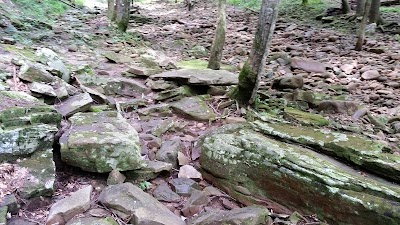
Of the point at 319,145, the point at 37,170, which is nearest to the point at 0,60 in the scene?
the point at 37,170

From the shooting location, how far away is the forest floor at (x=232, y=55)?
405 cm

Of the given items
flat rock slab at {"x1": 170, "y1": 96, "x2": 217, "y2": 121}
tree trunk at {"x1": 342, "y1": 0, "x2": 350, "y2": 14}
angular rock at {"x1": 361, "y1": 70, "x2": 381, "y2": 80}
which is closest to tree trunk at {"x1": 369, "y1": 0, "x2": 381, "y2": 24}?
tree trunk at {"x1": 342, "y1": 0, "x2": 350, "y2": 14}

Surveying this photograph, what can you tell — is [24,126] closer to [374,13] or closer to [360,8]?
[374,13]

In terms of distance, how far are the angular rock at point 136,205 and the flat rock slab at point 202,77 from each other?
145 inches

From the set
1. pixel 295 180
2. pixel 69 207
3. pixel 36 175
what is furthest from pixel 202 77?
pixel 69 207

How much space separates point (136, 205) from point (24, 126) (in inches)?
63.1

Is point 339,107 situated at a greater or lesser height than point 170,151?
greater

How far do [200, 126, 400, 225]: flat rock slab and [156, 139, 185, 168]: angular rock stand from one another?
421 millimetres

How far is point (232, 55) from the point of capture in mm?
11172

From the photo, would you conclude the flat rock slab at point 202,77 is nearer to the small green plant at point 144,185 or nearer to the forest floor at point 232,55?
the forest floor at point 232,55

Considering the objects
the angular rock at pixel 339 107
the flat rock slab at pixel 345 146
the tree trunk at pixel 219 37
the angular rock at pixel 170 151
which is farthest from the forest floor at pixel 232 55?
the tree trunk at pixel 219 37

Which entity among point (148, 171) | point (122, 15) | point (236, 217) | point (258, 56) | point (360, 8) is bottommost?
point (148, 171)

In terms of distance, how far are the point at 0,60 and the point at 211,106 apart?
12.3ft

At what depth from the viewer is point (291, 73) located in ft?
27.8
